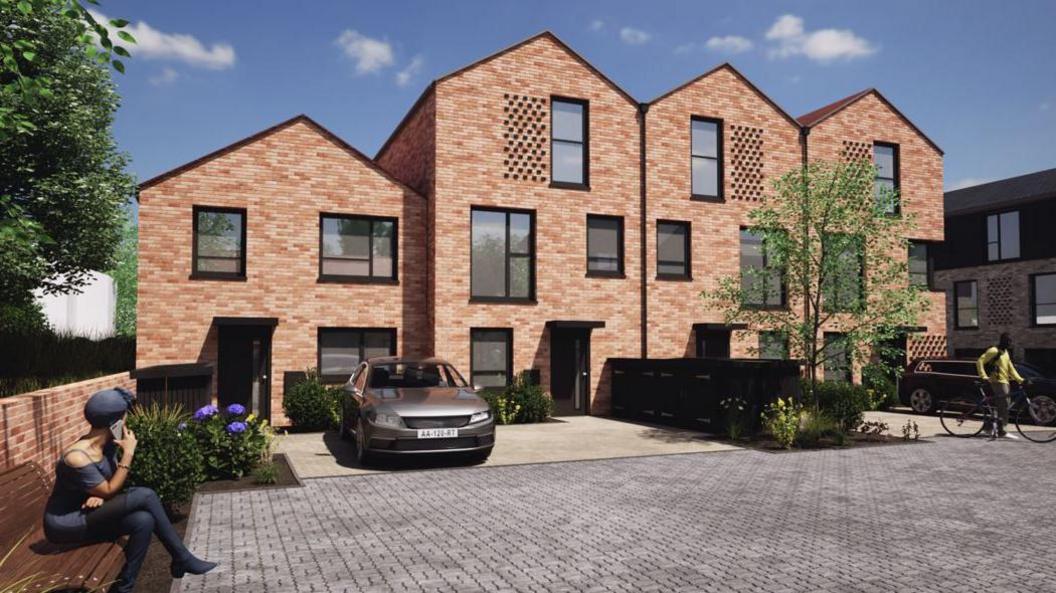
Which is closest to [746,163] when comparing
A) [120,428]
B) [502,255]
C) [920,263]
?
[920,263]

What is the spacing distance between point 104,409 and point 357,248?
43.3 feet

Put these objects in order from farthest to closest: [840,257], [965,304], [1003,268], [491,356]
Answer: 1. [965,304]
2. [1003,268]
3. [491,356]
4. [840,257]

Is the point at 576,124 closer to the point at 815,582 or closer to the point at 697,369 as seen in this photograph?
the point at 697,369

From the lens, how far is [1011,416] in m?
17.2

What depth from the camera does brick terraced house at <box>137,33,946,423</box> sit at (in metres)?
16.3

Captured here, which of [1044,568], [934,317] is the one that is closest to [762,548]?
[1044,568]

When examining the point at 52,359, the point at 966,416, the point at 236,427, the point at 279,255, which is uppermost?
the point at 279,255

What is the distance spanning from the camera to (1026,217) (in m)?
31.0

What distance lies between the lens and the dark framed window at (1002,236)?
104ft

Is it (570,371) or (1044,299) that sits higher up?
(1044,299)

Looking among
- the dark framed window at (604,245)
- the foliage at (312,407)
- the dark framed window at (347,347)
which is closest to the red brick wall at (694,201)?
the dark framed window at (604,245)

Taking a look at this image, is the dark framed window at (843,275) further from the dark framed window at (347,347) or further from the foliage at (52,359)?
the foliage at (52,359)

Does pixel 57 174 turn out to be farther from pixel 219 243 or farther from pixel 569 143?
pixel 569 143

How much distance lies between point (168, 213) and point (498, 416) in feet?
28.8
